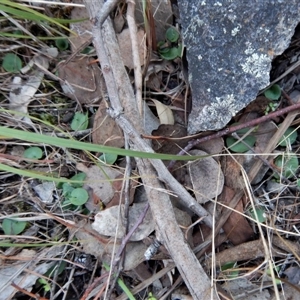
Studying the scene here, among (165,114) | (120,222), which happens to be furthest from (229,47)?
(120,222)

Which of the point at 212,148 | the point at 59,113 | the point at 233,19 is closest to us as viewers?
the point at 233,19

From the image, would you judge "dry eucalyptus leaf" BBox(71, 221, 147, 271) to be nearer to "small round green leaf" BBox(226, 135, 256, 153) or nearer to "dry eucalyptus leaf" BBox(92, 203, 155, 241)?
"dry eucalyptus leaf" BBox(92, 203, 155, 241)

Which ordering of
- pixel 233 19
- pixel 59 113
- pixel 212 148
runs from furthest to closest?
pixel 59 113 < pixel 212 148 < pixel 233 19

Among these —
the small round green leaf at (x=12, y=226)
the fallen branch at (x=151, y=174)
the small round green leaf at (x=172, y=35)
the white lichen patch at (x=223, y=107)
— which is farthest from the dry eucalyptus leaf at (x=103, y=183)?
the small round green leaf at (x=172, y=35)

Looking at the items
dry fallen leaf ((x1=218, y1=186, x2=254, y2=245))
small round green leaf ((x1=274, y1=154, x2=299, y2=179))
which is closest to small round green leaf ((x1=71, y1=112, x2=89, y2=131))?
dry fallen leaf ((x1=218, y1=186, x2=254, y2=245))

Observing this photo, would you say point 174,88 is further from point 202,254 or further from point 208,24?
point 202,254

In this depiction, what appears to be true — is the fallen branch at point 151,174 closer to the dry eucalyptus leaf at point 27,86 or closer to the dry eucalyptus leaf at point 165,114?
the dry eucalyptus leaf at point 165,114

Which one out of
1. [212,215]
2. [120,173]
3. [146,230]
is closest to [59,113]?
[120,173]

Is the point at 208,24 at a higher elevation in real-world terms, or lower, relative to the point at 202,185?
higher
